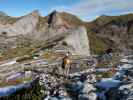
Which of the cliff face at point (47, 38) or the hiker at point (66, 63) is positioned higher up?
the cliff face at point (47, 38)

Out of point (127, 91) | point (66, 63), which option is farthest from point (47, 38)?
point (127, 91)

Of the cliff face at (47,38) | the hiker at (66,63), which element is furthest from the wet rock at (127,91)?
the cliff face at (47,38)

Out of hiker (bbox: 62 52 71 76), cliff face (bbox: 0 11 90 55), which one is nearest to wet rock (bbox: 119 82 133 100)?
hiker (bbox: 62 52 71 76)

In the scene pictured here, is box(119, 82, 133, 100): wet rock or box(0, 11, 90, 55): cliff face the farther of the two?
box(0, 11, 90, 55): cliff face

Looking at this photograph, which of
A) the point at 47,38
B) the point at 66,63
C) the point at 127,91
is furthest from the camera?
the point at 47,38

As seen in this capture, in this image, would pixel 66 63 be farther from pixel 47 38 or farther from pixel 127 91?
pixel 47 38

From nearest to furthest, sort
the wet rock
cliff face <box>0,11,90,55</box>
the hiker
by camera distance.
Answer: the wet rock → the hiker → cliff face <box>0,11,90,55</box>

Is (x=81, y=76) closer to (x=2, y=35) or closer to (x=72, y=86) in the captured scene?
(x=72, y=86)

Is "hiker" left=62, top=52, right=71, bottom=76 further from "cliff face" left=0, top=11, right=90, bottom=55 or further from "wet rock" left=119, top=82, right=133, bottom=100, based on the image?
"cliff face" left=0, top=11, right=90, bottom=55

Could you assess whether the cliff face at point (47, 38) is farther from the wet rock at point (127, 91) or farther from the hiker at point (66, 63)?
the wet rock at point (127, 91)

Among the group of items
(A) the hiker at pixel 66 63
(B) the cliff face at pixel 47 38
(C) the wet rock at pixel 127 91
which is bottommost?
(C) the wet rock at pixel 127 91

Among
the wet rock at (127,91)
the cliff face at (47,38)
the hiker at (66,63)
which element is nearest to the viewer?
the wet rock at (127,91)

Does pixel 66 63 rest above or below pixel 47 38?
below

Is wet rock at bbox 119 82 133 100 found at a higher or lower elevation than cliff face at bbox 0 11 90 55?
lower
